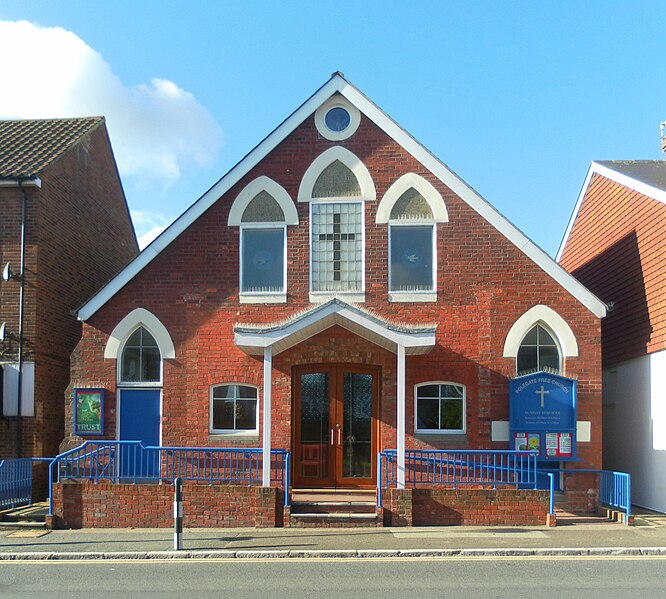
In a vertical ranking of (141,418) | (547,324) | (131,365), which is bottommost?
(141,418)

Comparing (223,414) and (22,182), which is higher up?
(22,182)

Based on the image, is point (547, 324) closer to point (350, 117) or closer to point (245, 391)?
point (350, 117)

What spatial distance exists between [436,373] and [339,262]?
285cm

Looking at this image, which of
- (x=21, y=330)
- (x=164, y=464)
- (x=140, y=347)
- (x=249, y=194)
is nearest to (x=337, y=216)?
(x=249, y=194)

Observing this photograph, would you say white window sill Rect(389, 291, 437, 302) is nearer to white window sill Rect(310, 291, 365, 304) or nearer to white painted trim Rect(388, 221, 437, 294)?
white painted trim Rect(388, 221, 437, 294)

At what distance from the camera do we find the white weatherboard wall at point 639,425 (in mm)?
14695

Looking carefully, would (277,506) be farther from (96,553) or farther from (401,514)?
(96,553)

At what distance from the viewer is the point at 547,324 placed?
48.3ft

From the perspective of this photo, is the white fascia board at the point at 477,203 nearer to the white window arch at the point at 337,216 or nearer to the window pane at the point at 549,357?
the white window arch at the point at 337,216

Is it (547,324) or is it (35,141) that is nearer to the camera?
(547,324)

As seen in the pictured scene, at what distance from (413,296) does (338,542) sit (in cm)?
521

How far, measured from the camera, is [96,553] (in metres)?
10.9

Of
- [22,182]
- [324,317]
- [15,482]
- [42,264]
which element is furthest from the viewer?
[42,264]

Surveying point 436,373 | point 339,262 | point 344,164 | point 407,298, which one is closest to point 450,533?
point 436,373
